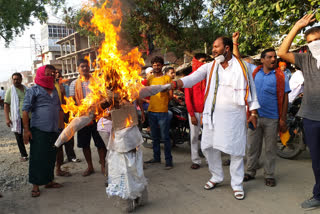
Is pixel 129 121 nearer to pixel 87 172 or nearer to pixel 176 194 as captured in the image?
pixel 176 194

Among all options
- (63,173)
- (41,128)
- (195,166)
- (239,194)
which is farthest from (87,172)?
(239,194)

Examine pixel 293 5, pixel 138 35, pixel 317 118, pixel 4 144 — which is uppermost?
pixel 138 35

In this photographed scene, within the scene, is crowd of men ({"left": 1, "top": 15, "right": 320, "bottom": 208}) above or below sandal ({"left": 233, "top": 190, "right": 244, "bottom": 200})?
above

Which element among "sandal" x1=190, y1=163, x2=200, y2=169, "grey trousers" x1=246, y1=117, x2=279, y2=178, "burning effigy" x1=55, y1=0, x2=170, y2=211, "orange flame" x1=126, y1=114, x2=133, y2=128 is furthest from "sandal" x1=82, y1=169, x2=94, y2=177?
"grey trousers" x1=246, y1=117, x2=279, y2=178

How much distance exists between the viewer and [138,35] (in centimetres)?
1552

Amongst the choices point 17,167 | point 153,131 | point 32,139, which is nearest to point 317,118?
point 153,131

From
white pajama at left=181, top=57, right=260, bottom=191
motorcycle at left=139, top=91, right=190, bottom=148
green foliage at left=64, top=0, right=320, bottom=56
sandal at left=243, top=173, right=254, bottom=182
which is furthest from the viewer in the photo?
green foliage at left=64, top=0, right=320, bottom=56

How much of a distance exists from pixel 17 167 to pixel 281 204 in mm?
5236

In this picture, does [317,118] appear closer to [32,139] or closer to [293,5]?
[293,5]

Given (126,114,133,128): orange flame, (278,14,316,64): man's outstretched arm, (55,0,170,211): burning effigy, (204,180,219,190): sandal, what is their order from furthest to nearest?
(204,180,219,190): sandal → (126,114,133,128): orange flame → (55,0,170,211): burning effigy → (278,14,316,64): man's outstretched arm

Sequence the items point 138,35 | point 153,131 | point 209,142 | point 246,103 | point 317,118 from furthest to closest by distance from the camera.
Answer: point 138,35 < point 153,131 < point 209,142 < point 246,103 < point 317,118

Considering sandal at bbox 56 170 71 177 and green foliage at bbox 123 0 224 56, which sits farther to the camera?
green foliage at bbox 123 0 224 56

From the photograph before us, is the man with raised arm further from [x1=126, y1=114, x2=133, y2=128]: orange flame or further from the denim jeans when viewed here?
the denim jeans

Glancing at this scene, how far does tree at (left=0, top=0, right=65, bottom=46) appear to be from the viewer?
35.7 feet
